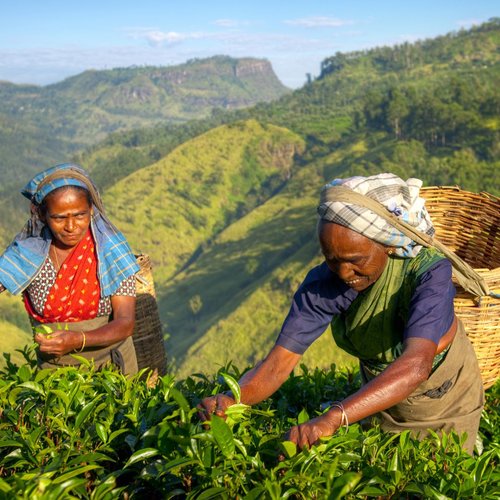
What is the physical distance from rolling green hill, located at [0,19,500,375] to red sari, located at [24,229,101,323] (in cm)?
3135

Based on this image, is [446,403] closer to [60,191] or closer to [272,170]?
[60,191]

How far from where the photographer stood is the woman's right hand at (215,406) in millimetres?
1705

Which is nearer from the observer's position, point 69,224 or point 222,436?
point 222,436

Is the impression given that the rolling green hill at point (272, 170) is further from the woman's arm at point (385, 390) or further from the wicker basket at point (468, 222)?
the woman's arm at point (385, 390)

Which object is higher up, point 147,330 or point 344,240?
point 344,240

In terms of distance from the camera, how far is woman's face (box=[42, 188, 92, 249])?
2.82 meters

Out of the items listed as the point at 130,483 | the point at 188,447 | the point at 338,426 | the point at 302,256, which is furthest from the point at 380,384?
the point at 302,256

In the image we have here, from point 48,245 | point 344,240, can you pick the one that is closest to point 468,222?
point 344,240

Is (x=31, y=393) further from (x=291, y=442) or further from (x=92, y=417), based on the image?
(x=291, y=442)

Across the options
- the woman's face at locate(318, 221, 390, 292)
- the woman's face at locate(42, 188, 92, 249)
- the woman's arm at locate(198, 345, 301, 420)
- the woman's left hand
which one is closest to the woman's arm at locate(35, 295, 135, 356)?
the woman's left hand

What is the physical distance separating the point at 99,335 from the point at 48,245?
54 cm

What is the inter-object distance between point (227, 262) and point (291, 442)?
2777 inches

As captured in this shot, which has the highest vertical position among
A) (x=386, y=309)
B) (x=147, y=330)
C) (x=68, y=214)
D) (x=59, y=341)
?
(x=68, y=214)

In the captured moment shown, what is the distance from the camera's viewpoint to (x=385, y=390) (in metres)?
1.74
